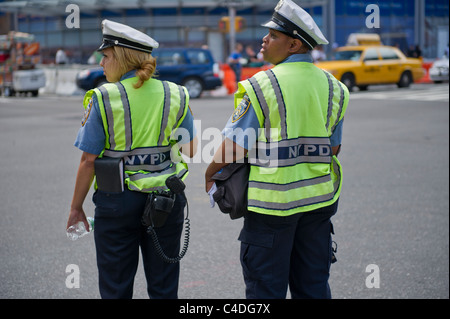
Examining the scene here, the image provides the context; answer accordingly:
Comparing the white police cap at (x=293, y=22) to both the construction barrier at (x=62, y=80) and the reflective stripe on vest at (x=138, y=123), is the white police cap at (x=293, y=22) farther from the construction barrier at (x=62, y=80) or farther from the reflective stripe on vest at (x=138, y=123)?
the construction barrier at (x=62, y=80)

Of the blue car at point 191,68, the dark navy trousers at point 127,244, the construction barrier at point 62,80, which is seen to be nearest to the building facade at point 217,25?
the construction barrier at point 62,80

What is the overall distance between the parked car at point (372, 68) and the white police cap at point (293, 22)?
11076mm

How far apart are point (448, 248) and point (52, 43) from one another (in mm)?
38686

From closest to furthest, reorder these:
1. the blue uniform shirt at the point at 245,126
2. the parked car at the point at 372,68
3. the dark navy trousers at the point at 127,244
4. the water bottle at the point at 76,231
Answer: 1. the water bottle at the point at 76,231
2. the blue uniform shirt at the point at 245,126
3. the dark navy trousers at the point at 127,244
4. the parked car at the point at 372,68

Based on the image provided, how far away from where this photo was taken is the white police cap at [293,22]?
2.02m

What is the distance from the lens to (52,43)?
133 ft

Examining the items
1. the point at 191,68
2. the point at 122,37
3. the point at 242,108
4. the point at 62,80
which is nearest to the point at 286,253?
the point at 242,108

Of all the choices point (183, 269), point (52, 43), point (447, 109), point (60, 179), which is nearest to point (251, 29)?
point (52, 43)

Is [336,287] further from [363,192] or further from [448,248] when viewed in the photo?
[363,192]

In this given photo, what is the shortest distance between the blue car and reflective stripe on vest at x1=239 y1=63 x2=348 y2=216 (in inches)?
549

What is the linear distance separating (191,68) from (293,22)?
15.2m

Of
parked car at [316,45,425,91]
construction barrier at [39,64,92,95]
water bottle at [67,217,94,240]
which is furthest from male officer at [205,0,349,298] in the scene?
construction barrier at [39,64,92,95]

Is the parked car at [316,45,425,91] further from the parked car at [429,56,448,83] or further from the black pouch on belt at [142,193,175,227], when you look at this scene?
the black pouch on belt at [142,193,175,227]

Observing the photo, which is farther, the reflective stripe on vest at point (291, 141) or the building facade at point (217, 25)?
the building facade at point (217, 25)
